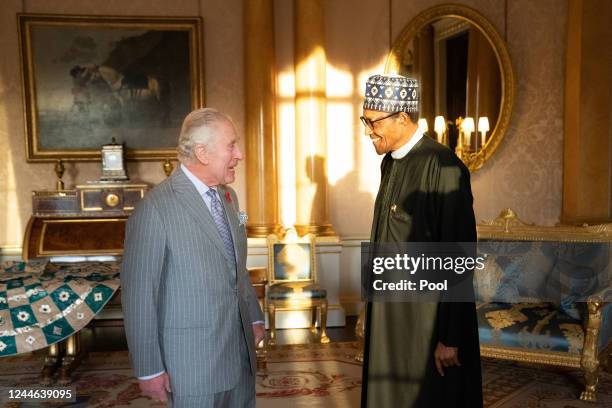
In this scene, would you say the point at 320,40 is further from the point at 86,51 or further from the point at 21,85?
the point at 21,85

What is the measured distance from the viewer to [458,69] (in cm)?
633

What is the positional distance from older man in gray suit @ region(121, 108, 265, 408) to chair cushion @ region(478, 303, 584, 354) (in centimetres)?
262

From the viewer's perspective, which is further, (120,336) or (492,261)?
(120,336)

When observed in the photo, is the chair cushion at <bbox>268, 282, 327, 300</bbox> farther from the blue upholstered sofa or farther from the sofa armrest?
the sofa armrest

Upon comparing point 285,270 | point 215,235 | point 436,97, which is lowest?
point 285,270

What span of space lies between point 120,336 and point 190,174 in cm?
413

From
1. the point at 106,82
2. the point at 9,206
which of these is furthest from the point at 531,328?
the point at 9,206

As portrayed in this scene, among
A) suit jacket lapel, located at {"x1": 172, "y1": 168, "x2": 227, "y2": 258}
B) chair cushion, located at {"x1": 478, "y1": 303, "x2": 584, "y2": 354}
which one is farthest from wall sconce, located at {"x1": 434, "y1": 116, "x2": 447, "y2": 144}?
suit jacket lapel, located at {"x1": 172, "y1": 168, "x2": 227, "y2": 258}

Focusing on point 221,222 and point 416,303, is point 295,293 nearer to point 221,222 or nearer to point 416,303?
point 416,303

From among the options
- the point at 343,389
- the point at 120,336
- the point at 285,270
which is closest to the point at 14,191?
the point at 120,336

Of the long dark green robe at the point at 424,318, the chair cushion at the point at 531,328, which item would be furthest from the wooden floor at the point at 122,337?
the long dark green robe at the point at 424,318

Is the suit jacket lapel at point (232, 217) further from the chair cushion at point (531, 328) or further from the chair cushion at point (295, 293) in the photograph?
the chair cushion at point (295, 293)

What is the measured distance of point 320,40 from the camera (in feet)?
19.5

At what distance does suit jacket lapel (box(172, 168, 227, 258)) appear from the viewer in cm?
196
